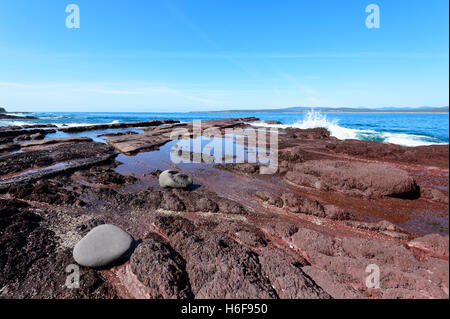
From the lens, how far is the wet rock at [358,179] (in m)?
6.27

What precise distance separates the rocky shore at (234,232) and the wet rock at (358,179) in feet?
0.12

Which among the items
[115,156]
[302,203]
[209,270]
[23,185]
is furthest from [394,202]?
[115,156]

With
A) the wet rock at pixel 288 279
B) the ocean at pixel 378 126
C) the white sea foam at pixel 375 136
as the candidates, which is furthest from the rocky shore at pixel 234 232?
the ocean at pixel 378 126

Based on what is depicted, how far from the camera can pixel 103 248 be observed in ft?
12.7

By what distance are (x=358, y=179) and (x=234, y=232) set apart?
5126 mm

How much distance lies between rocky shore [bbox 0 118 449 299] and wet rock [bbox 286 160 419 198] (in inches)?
1.4

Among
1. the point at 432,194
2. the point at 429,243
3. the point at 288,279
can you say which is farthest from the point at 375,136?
the point at 288,279

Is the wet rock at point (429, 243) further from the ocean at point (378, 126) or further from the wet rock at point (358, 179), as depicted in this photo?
the ocean at point (378, 126)

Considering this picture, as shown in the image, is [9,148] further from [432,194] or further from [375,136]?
[375,136]

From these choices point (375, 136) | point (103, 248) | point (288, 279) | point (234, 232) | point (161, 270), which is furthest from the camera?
point (375, 136)

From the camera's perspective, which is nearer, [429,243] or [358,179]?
[429,243]

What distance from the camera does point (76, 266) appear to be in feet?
12.1

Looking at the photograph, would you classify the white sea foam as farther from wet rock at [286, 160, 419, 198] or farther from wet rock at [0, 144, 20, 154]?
wet rock at [0, 144, 20, 154]

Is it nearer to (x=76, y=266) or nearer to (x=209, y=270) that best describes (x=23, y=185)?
(x=76, y=266)
